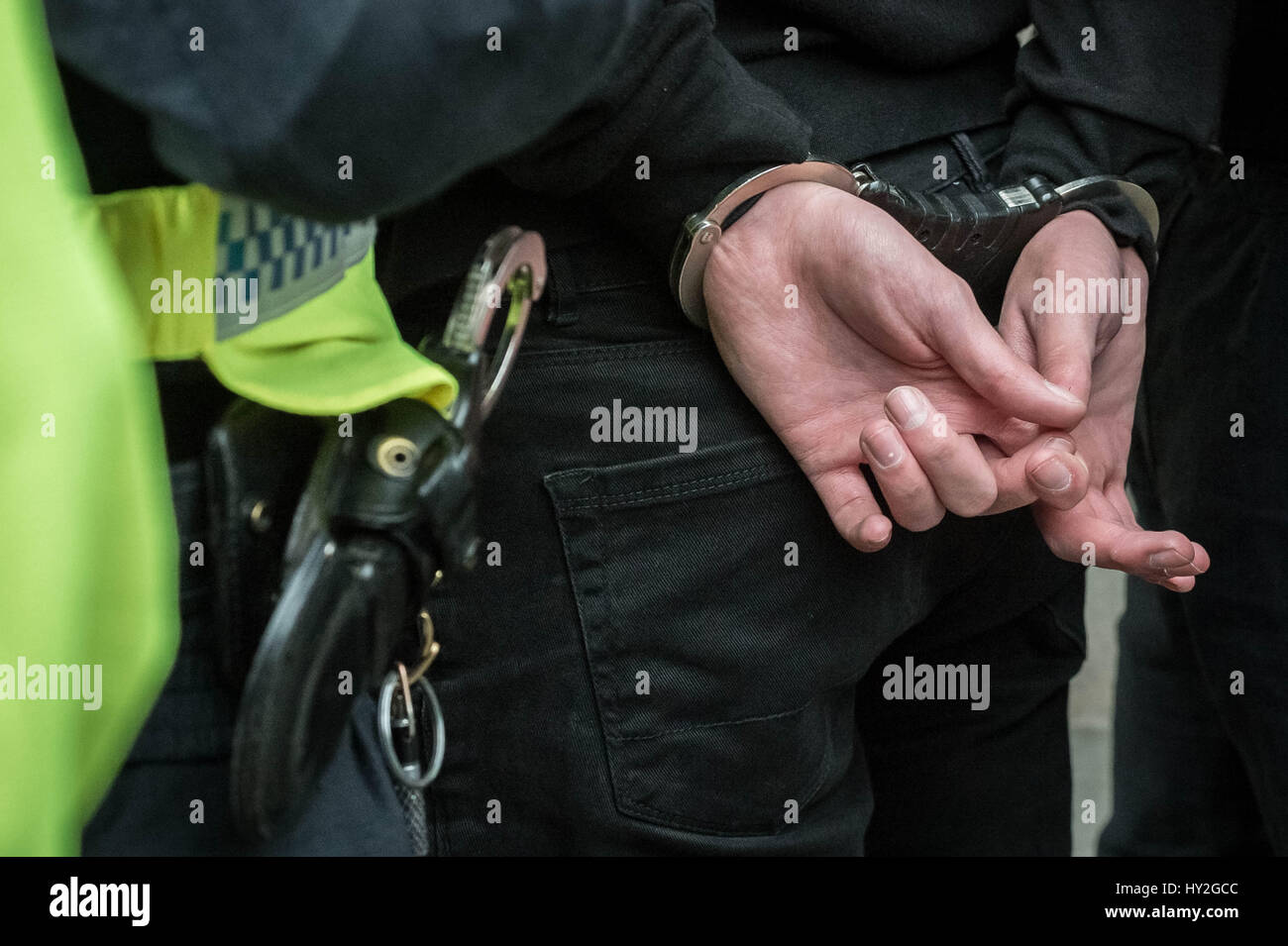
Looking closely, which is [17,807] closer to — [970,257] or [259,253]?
[259,253]

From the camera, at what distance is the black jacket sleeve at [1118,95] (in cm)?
84

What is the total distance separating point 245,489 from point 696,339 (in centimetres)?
34

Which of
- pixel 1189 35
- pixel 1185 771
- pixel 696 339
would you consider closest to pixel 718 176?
pixel 696 339

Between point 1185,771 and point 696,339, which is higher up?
point 696,339

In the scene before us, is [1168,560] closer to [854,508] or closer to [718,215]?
[854,508]

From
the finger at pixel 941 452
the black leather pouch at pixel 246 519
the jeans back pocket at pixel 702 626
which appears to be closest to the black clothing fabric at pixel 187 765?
the black leather pouch at pixel 246 519

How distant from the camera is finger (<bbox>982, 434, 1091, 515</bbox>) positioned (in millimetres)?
673

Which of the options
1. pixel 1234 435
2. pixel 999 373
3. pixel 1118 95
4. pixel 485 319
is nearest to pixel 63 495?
pixel 485 319

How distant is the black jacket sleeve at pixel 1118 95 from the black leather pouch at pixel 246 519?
56 centimetres

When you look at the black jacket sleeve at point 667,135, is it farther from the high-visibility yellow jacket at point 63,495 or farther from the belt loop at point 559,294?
the high-visibility yellow jacket at point 63,495

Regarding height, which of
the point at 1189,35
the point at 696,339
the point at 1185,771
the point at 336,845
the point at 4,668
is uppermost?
the point at 1189,35

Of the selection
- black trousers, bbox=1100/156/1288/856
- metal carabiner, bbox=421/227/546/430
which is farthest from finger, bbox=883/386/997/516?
black trousers, bbox=1100/156/1288/856

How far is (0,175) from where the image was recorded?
364 millimetres

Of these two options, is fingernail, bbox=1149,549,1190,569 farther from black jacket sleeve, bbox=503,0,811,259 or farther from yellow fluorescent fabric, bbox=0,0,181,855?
yellow fluorescent fabric, bbox=0,0,181,855
